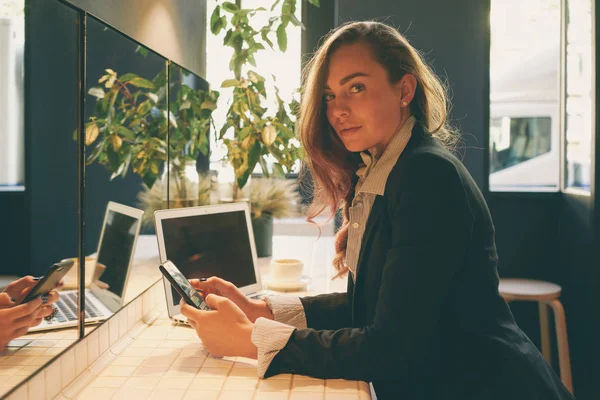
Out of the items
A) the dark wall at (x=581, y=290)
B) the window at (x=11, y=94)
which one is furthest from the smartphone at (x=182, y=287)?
the dark wall at (x=581, y=290)

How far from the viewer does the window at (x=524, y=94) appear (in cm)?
394

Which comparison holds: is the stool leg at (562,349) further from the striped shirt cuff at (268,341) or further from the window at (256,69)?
the striped shirt cuff at (268,341)

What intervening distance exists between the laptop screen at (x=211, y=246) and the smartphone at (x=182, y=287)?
0.24 meters

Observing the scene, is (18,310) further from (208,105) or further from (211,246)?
(208,105)

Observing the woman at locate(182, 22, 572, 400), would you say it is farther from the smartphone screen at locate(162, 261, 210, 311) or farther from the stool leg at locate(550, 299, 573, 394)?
the stool leg at locate(550, 299, 573, 394)

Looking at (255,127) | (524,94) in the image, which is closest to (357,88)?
(255,127)

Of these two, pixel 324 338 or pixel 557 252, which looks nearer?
pixel 324 338

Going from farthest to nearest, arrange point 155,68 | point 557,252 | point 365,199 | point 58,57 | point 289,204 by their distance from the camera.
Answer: point 557,252
point 289,204
point 155,68
point 365,199
point 58,57

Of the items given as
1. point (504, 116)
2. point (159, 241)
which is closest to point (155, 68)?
point (159, 241)

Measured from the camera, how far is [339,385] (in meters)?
1.18

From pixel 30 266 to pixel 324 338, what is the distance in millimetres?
573

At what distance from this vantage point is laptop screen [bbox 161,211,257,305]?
162cm

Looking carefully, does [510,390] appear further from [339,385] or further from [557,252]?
[557,252]

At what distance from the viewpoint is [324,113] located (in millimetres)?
1541
